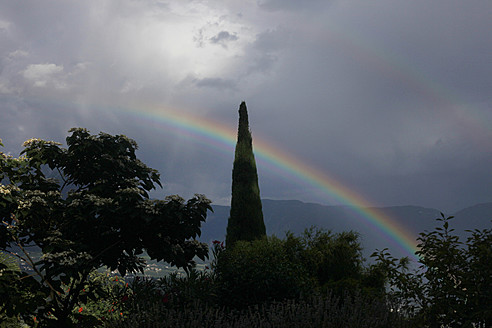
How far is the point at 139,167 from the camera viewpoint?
8.09m

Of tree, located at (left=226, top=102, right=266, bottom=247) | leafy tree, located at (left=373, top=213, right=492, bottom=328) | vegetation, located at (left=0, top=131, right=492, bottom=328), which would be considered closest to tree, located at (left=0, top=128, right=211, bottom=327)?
vegetation, located at (left=0, top=131, right=492, bottom=328)

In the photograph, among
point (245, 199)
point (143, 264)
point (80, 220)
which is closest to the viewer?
point (80, 220)

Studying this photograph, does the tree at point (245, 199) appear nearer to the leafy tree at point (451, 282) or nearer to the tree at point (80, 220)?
the tree at point (80, 220)

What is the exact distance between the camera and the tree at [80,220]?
647cm

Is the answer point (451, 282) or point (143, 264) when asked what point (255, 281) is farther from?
point (451, 282)

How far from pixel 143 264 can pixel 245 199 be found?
9.05m

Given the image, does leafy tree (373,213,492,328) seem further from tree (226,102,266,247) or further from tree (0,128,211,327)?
tree (226,102,266,247)

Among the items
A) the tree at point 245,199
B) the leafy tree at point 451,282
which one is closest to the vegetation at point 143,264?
the leafy tree at point 451,282

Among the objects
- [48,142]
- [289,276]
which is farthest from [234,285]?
[48,142]

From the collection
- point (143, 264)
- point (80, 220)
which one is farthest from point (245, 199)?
point (80, 220)

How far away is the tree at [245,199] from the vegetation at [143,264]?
6.97 meters

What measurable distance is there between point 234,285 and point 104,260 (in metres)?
3.08

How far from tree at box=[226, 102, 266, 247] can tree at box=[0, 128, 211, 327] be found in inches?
339

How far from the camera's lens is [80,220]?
7031 mm
